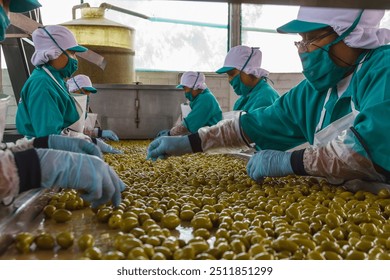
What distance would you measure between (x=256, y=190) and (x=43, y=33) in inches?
117

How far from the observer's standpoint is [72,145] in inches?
103

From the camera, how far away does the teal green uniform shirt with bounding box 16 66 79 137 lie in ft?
12.2

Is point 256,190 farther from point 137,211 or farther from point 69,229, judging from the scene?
point 69,229

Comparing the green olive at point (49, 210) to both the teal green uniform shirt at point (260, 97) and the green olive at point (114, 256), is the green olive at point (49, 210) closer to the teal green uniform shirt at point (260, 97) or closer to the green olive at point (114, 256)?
the green olive at point (114, 256)

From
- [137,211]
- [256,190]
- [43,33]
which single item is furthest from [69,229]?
[43,33]

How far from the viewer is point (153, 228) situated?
1.66 m

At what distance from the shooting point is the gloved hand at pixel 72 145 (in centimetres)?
258

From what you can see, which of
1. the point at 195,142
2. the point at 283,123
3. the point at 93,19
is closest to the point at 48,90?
the point at 195,142

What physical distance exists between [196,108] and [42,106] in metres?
3.69

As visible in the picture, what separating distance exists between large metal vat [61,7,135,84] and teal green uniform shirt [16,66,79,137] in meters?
4.69

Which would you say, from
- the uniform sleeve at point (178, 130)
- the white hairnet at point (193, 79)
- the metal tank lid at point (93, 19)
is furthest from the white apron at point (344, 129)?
the metal tank lid at point (93, 19)

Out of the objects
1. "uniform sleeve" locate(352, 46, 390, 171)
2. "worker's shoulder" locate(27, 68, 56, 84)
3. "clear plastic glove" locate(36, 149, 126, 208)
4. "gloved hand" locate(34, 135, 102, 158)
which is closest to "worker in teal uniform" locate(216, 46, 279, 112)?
"worker's shoulder" locate(27, 68, 56, 84)

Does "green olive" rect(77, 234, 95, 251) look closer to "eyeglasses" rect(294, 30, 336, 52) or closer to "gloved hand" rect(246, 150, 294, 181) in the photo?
"gloved hand" rect(246, 150, 294, 181)

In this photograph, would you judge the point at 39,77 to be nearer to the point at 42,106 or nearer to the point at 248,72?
the point at 42,106
